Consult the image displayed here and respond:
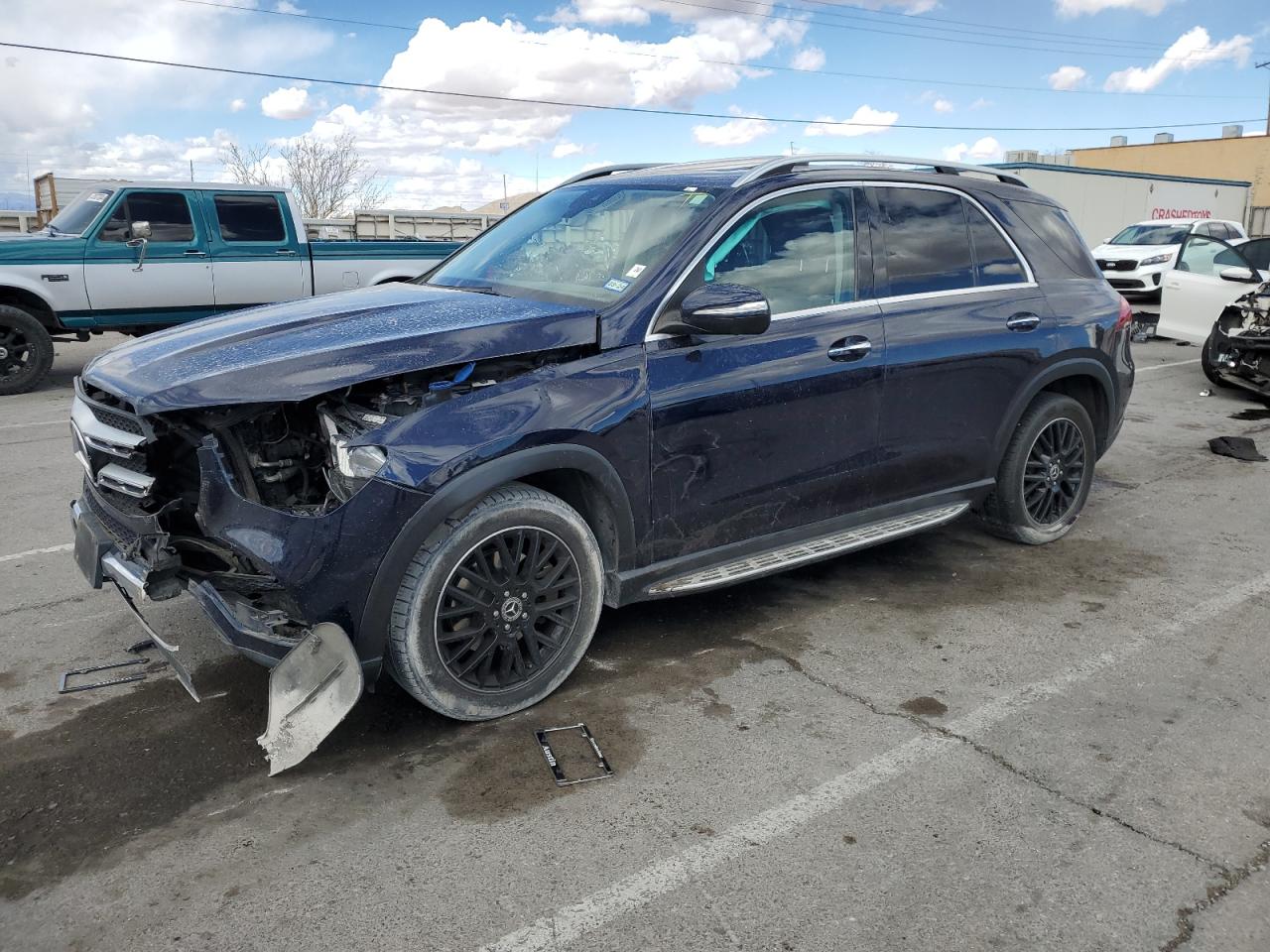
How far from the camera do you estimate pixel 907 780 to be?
3238 mm

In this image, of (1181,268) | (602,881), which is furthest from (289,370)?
(1181,268)

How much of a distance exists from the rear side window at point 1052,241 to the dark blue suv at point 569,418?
104 millimetres

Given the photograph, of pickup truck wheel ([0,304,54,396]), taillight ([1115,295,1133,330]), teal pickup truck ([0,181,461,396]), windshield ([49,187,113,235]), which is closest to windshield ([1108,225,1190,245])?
teal pickup truck ([0,181,461,396])

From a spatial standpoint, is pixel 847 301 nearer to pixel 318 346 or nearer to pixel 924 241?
pixel 924 241

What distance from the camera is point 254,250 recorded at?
1119cm

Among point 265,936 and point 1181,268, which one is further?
point 1181,268

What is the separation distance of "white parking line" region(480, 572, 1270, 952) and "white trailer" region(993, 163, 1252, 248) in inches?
1041

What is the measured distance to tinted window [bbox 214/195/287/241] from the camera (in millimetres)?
11062

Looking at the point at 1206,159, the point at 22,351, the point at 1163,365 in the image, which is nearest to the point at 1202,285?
the point at 1163,365

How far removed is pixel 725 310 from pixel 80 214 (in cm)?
980

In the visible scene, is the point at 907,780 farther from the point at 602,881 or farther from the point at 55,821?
the point at 55,821

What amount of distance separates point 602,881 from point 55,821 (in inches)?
65.5

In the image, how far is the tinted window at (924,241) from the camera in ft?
14.7

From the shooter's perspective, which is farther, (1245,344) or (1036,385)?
(1245,344)
